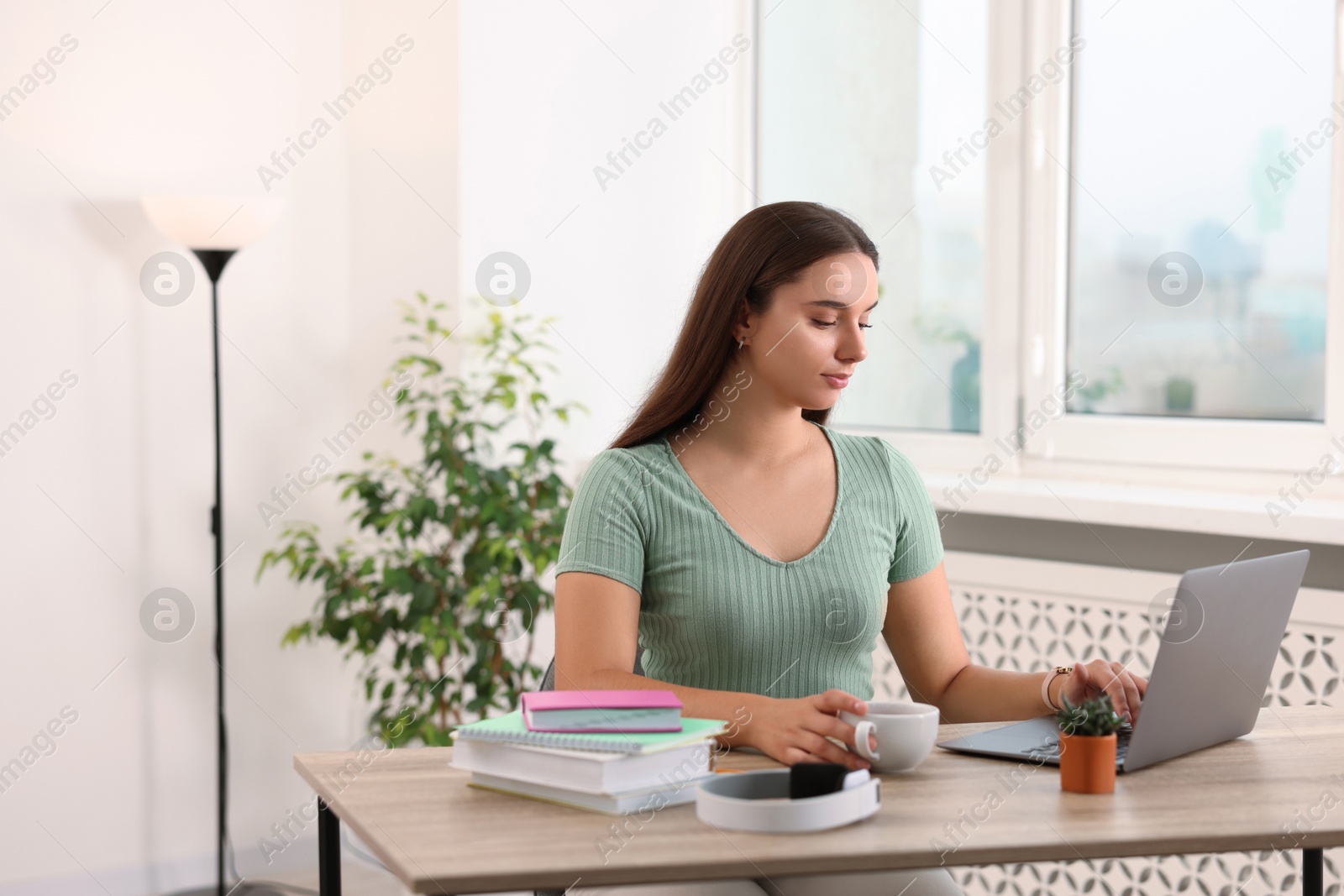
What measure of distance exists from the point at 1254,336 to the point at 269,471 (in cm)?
227

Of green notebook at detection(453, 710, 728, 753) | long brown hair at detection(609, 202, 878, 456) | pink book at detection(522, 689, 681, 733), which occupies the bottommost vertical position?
green notebook at detection(453, 710, 728, 753)

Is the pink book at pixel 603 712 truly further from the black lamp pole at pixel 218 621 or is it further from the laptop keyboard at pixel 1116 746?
the black lamp pole at pixel 218 621

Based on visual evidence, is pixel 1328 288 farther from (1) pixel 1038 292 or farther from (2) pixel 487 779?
(2) pixel 487 779

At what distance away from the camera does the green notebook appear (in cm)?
120

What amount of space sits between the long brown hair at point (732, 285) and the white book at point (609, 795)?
64 cm

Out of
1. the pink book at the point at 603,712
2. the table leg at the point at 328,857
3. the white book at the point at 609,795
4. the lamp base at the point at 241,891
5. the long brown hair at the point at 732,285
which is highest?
the long brown hair at the point at 732,285

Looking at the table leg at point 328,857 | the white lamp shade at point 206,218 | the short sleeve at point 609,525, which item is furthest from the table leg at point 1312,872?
the white lamp shade at point 206,218

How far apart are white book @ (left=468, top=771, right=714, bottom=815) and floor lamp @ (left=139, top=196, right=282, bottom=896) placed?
1883 millimetres

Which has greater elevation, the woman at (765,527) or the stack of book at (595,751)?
the woman at (765,527)

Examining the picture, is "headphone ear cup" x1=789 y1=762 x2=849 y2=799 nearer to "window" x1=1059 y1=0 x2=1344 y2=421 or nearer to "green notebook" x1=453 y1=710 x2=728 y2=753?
"green notebook" x1=453 y1=710 x2=728 y2=753

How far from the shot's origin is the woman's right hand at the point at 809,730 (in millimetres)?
1284

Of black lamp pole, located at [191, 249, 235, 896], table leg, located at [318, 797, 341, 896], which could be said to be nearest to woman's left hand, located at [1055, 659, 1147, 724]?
table leg, located at [318, 797, 341, 896]

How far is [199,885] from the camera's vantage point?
10.4ft

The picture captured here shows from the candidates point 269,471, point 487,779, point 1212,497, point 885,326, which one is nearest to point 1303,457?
point 1212,497
